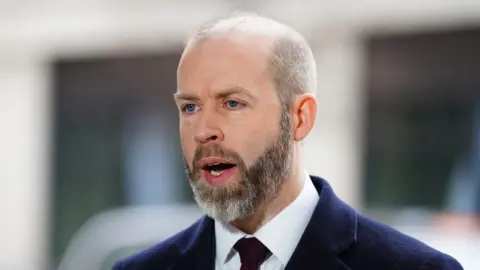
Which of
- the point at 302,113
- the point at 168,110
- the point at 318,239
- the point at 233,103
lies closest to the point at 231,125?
the point at 233,103

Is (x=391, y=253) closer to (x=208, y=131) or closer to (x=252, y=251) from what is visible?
(x=252, y=251)

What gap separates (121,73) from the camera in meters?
7.04

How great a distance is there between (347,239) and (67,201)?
607 cm

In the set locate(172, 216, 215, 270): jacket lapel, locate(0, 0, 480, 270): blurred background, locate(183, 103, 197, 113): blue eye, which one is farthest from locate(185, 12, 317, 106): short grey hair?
locate(0, 0, 480, 270): blurred background

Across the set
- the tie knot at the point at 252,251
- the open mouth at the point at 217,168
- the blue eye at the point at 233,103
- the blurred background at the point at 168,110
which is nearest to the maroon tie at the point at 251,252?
the tie knot at the point at 252,251

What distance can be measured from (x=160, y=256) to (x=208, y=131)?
1.12ft

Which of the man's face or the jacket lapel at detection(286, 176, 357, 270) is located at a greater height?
the man's face

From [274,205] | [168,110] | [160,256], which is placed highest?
[168,110]

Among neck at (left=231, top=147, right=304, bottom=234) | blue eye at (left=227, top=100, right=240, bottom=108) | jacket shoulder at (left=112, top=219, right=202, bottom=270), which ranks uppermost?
blue eye at (left=227, top=100, right=240, bottom=108)

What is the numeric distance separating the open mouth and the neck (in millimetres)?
113

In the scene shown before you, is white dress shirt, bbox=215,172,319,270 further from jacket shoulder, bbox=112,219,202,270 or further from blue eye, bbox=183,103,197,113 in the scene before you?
blue eye, bbox=183,103,197,113

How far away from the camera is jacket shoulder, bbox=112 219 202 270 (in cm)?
Result: 174

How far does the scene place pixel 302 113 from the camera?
1631 mm

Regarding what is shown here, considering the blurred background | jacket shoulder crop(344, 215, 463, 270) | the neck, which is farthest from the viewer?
the blurred background
